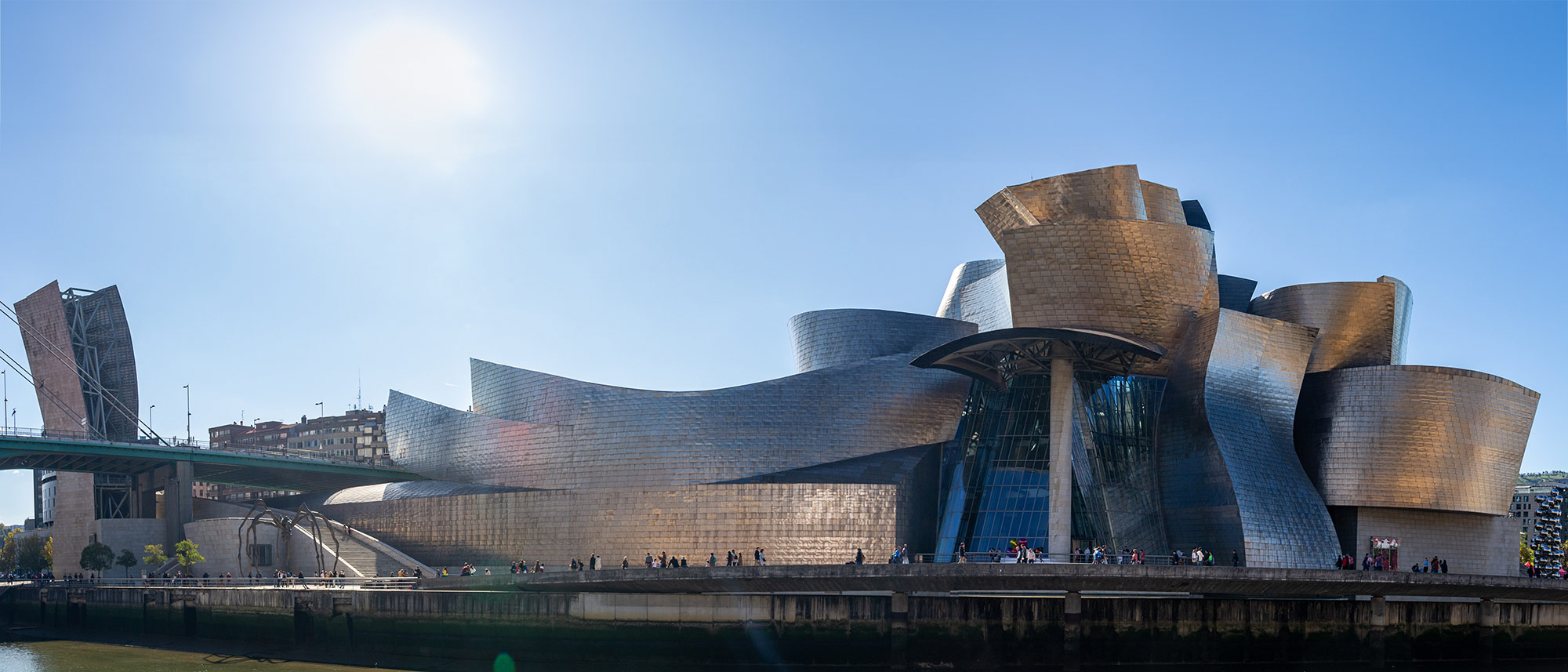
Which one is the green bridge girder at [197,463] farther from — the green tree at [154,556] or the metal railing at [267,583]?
the metal railing at [267,583]

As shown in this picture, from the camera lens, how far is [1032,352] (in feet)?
129

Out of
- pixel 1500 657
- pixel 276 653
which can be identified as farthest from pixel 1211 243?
pixel 276 653

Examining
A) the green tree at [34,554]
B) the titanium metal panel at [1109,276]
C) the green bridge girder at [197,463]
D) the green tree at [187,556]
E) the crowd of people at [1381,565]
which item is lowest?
the green tree at [34,554]

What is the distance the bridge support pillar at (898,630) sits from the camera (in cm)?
2953

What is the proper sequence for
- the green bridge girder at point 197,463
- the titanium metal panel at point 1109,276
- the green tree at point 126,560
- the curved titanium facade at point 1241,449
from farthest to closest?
the green tree at point 126,560
the green bridge girder at point 197,463
the titanium metal panel at point 1109,276
the curved titanium facade at point 1241,449

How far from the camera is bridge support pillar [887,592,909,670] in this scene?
29531 mm

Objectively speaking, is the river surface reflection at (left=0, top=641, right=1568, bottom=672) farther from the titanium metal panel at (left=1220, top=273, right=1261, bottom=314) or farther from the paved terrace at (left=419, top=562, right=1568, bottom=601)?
the titanium metal panel at (left=1220, top=273, right=1261, bottom=314)

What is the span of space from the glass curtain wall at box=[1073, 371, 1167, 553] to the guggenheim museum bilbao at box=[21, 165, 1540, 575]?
0.09 meters

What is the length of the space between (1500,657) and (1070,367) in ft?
48.0

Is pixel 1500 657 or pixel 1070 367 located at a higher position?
pixel 1070 367

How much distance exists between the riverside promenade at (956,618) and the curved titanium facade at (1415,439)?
7828 mm

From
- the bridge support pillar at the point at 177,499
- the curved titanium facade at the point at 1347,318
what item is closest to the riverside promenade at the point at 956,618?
the curved titanium facade at the point at 1347,318

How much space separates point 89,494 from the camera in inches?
2163

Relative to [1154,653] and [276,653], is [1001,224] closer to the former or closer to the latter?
[1154,653]
